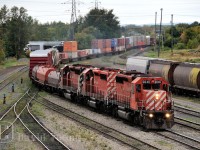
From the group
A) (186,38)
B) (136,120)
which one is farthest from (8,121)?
(186,38)

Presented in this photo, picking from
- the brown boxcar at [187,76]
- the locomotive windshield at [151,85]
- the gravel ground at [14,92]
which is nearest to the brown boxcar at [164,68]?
the brown boxcar at [187,76]

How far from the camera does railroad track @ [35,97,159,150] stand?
1995 cm

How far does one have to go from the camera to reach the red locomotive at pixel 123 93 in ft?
75.2

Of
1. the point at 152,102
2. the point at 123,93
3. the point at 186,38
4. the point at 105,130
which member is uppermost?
the point at 186,38

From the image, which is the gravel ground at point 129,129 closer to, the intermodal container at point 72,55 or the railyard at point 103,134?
the railyard at point 103,134

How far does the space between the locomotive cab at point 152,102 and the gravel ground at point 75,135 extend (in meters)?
2.89

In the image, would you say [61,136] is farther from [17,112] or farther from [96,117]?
[17,112]

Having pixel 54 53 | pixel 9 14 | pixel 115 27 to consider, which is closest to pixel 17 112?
pixel 54 53

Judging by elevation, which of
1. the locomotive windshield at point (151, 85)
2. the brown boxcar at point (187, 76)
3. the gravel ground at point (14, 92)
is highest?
the locomotive windshield at point (151, 85)

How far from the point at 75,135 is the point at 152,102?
15.4 ft

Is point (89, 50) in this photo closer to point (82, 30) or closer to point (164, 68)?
point (82, 30)

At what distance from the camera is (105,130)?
77.1 feet

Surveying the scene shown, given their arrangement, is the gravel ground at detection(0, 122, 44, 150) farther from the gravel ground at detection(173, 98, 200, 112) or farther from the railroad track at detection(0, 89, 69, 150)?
the gravel ground at detection(173, 98, 200, 112)

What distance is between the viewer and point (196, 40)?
90438 mm
